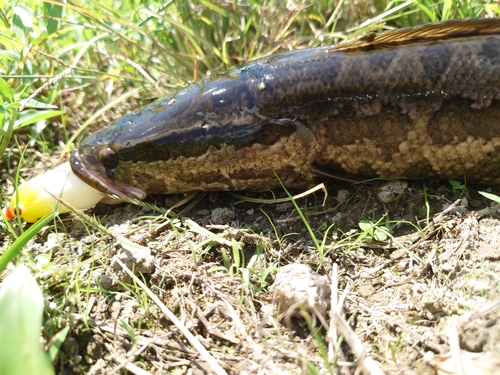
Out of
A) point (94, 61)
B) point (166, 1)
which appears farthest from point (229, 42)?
point (94, 61)

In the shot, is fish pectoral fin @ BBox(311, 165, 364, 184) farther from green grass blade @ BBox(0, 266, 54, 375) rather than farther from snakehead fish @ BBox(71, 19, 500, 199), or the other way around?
green grass blade @ BBox(0, 266, 54, 375)

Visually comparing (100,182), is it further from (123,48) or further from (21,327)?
(123,48)

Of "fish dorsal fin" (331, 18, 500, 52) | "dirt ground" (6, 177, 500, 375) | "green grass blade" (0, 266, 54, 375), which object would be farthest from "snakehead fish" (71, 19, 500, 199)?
"green grass blade" (0, 266, 54, 375)

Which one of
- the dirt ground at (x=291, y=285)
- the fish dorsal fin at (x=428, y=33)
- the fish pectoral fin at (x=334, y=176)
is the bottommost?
the dirt ground at (x=291, y=285)

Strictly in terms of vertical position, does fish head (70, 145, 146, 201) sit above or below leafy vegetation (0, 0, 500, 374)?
below

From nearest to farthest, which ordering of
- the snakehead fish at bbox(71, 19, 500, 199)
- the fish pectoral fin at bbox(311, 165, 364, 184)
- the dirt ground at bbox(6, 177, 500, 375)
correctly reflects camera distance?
the dirt ground at bbox(6, 177, 500, 375) → the snakehead fish at bbox(71, 19, 500, 199) → the fish pectoral fin at bbox(311, 165, 364, 184)

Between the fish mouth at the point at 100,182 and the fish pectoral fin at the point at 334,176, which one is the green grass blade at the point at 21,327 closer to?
the fish mouth at the point at 100,182

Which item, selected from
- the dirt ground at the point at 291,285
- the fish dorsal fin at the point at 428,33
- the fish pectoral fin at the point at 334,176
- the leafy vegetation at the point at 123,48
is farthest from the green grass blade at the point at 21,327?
the fish dorsal fin at the point at 428,33

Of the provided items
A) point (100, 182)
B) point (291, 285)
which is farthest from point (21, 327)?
point (100, 182)

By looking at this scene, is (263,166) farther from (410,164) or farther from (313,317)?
(313,317)
